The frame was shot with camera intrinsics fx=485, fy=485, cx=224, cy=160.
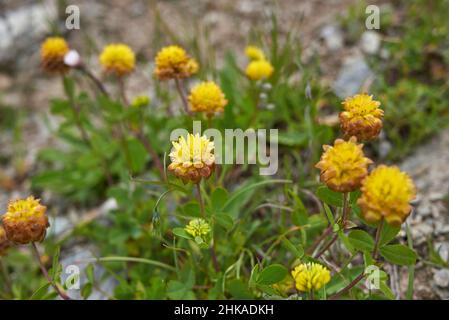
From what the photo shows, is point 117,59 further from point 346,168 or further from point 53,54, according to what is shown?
point 346,168

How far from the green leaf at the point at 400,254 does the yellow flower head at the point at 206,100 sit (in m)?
0.98

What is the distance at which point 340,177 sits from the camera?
1.54 meters

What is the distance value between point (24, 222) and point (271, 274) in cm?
93

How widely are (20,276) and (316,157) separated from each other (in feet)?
5.81

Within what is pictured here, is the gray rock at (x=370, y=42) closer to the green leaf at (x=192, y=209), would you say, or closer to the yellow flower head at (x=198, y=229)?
the green leaf at (x=192, y=209)

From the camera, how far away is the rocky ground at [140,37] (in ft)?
11.4

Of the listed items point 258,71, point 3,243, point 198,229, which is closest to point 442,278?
point 198,229

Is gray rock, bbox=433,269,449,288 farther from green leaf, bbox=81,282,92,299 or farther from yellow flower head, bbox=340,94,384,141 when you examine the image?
green leaf, bbox=81,282,92,299

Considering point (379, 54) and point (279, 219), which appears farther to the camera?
point (379, 54)

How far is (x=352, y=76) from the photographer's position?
3.37 m

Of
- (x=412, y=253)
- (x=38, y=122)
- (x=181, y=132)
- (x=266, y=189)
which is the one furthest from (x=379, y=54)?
(x=38, y=122)

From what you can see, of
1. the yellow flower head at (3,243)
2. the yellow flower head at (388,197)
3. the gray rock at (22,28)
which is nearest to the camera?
the yellow flower head at (388,197)

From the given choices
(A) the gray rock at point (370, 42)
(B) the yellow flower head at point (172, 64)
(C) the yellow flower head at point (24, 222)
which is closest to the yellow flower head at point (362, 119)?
(B) the yellow flower head at point (172, 64)
